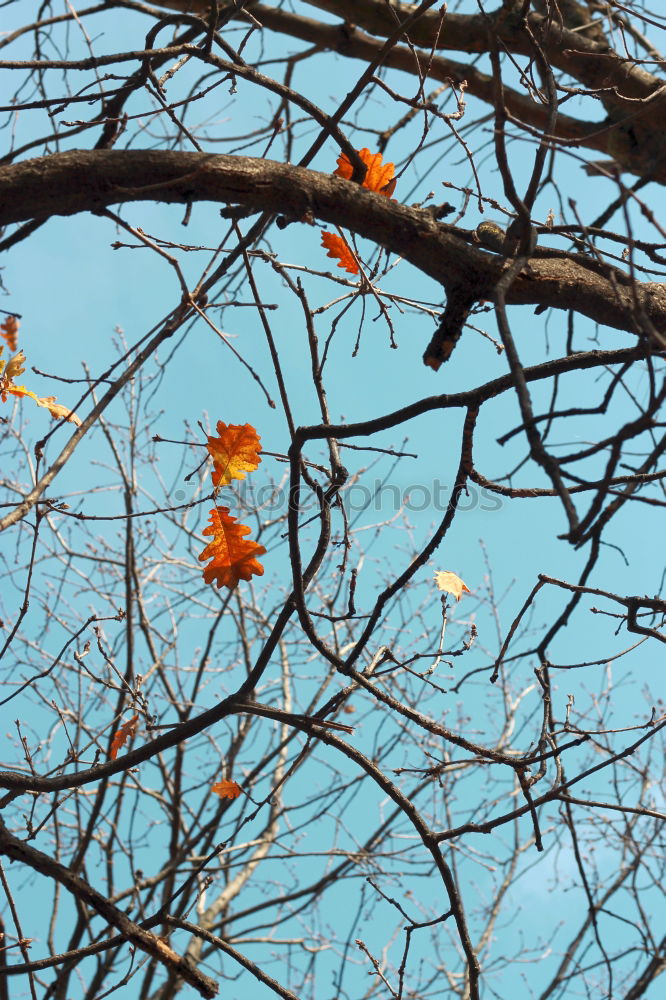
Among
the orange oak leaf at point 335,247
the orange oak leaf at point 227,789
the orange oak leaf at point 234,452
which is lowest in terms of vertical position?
the orange oak leaf at point 227,789

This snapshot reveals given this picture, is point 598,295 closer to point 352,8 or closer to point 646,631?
point 646,631

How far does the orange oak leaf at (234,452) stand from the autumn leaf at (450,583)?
505 mm

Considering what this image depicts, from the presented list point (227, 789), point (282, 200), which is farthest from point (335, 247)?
point (227, 789)

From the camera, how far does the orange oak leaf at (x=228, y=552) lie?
186cm

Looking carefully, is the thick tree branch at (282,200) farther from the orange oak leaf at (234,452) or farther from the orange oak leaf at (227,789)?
the orange oak leaf at (227,789)

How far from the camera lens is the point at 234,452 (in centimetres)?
194

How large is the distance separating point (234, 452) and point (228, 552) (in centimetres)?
24

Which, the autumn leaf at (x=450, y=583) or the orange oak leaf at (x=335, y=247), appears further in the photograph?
the orange oak leaf at (x=335, y=247)

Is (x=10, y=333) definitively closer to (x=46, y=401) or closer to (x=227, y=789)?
(x=46, y=401)

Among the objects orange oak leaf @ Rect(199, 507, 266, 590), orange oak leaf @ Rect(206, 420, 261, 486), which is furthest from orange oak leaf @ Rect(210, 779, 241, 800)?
orange oak leaf @ Rect(206, 420, 261, 486)

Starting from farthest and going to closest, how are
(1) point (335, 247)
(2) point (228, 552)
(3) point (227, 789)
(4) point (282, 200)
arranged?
(3) point (227, 789) < (1) point (335, 247) < (2) point (228, 552) < (4) point (282, 200)

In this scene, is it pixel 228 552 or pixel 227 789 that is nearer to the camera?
pixel 228 552

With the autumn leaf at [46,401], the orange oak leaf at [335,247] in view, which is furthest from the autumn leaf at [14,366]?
the orange oak leaf at [335,247]

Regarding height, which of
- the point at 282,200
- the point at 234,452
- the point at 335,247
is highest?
the point at 335,247
